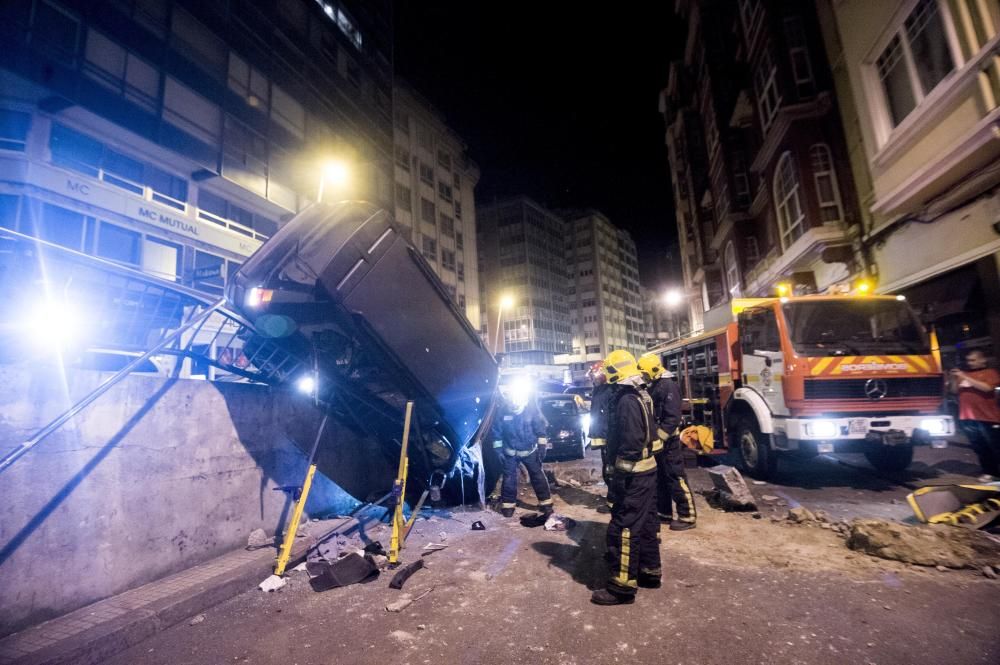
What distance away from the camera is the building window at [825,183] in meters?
11.7

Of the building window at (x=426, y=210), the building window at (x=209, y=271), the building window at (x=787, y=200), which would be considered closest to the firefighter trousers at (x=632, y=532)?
the building window at (x=787, y=200)

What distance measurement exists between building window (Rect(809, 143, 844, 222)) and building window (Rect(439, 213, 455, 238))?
3141 centimetres

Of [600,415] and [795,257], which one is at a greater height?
[795,257]

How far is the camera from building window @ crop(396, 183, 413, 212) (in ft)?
114

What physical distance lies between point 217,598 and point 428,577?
175cm

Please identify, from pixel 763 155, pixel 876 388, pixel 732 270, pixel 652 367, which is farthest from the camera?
pixel 732 270

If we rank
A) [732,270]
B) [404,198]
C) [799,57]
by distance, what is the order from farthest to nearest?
[404,198] < [732,270] < [799,57]

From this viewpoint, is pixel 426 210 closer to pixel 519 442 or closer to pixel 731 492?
pixel 519 442

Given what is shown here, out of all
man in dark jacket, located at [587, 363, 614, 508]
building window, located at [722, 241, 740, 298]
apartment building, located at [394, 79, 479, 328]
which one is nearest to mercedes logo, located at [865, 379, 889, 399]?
man in dark jacket, located at [587, 363, 614, 508]

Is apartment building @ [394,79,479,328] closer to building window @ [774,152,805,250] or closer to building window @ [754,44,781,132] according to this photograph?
building window @ [754,44,781,132]

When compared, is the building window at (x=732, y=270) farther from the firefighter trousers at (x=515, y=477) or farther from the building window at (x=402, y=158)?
the building window at (x=402, y=158)

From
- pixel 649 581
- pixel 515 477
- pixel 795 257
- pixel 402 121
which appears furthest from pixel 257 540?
pixel 402 121

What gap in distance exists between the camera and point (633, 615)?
3168 mm

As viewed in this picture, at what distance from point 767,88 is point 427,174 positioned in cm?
2983
